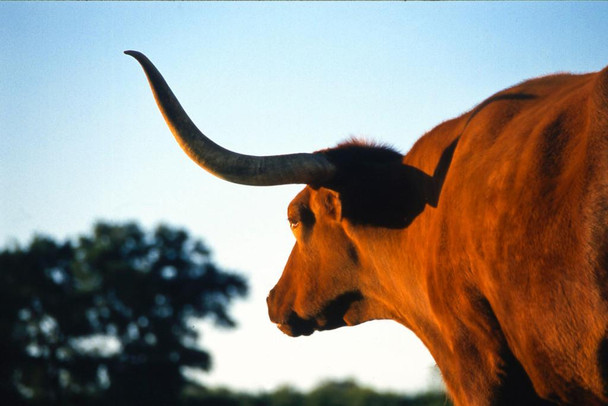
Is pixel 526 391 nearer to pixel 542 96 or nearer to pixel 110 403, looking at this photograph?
pixel 542 96

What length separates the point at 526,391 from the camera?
4.35 meters

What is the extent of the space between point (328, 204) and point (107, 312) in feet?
179

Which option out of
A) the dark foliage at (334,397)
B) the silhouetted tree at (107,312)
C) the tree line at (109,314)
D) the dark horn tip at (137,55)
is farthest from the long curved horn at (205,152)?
the silhouetted tree at (107,312)

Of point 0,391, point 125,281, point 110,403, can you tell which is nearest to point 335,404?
point 0,391

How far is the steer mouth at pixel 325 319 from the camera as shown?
6.19 m

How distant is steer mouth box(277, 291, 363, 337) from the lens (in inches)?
244

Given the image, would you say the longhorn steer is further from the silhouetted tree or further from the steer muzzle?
the silhouetted tree

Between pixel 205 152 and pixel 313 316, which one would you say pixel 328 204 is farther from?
pixel 205 152

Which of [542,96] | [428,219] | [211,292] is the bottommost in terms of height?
[428,219]

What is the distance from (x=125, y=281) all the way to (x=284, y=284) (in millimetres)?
55178

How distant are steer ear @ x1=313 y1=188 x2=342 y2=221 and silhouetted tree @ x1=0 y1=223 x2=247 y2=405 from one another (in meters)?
33.4

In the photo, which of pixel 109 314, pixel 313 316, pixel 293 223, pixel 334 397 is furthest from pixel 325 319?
pixel 109 314

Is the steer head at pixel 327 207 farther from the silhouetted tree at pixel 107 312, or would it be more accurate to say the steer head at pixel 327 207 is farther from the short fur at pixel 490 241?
the silhouetted tree at pixel 107 312

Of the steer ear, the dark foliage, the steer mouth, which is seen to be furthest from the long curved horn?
the dark foliage
